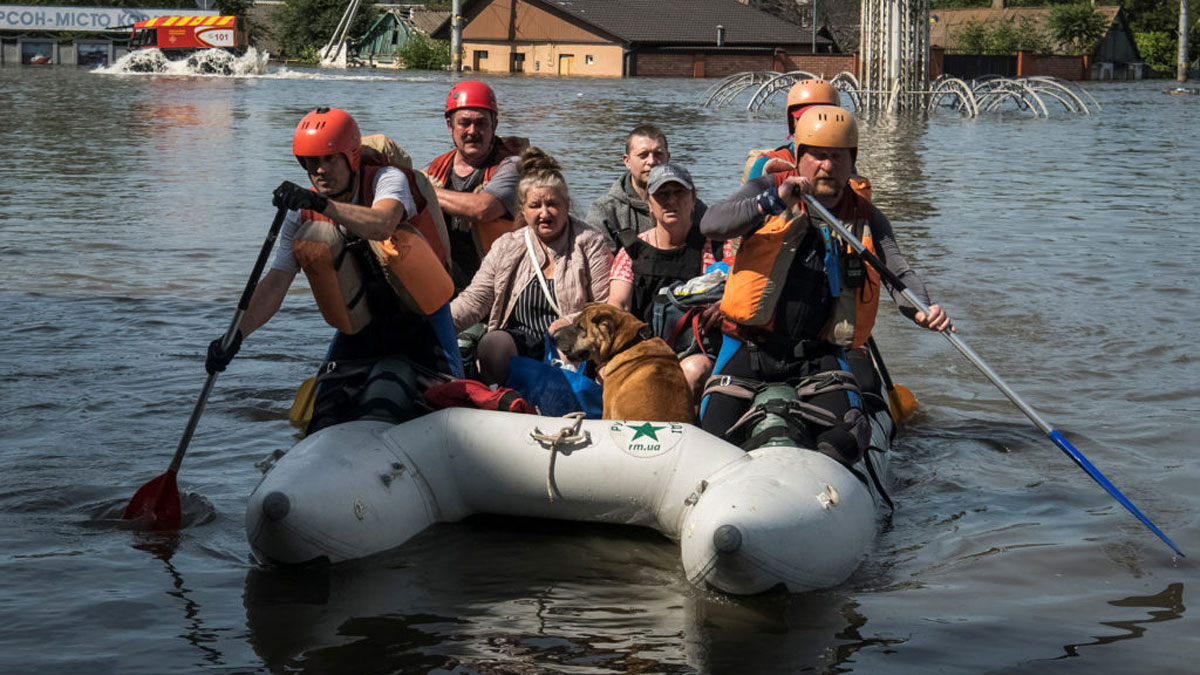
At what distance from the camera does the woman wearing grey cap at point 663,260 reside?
730 cm

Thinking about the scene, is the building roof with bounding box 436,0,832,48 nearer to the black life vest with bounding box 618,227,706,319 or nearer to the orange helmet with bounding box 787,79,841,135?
the orange helmet with bounding box 787,79,841,135

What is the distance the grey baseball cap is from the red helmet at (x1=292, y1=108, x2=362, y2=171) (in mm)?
1622

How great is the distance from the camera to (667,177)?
710 centimetres

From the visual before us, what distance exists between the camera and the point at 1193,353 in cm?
1084

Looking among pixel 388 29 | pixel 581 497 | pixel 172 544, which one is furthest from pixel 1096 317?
pixel 388 29

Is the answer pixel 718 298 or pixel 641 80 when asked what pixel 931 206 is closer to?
pixel 718 298

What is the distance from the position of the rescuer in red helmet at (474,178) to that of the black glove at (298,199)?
2.18 meters

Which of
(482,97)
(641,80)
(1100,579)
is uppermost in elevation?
(641,80)

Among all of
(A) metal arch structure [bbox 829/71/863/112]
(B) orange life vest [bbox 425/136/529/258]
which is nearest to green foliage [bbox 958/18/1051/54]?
(A) metal arch structure [bbox 829/71/863/112]

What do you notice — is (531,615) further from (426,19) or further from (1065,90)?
(426,19)

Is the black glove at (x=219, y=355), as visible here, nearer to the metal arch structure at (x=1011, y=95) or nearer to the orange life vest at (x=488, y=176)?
the orange life vest at (x=488, y=176)

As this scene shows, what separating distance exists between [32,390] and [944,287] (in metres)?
8.18

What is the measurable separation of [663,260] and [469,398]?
1.47m

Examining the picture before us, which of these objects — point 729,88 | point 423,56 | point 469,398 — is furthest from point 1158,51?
point 469,398
